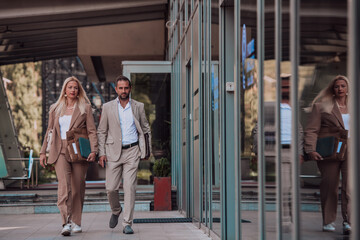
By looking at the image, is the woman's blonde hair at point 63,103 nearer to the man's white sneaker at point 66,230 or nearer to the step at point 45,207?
the man's white sneaker at point 66,230

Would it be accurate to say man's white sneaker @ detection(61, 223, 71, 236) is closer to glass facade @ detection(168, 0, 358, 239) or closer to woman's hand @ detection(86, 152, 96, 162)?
woman's hand @ detection(86, 152, 96, 162)

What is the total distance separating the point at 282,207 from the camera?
3.63 metres

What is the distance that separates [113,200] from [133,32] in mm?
9911

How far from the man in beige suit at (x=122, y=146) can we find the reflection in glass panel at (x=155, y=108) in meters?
5.58

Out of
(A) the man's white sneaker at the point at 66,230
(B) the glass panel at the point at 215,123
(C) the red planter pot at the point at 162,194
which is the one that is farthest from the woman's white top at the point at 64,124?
(C) the red planter pot at the point at 162,194

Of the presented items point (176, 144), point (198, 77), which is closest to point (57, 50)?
point (176, 144)

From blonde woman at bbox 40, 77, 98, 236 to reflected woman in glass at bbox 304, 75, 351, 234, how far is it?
462cm

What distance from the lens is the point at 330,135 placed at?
9.16 ft

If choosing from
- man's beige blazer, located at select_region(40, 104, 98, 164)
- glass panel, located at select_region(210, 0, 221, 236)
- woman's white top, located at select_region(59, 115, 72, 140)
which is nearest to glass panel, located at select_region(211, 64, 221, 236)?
glass panel, located at select_region(210, 0, 221, 236)

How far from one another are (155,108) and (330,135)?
10663 millimetres

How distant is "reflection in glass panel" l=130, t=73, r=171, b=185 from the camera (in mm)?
13195

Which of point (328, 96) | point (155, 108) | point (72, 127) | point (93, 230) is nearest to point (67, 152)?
point (72, 127)

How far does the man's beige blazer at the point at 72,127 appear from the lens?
7.30m

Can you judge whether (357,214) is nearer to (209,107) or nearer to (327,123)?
(327,123)
